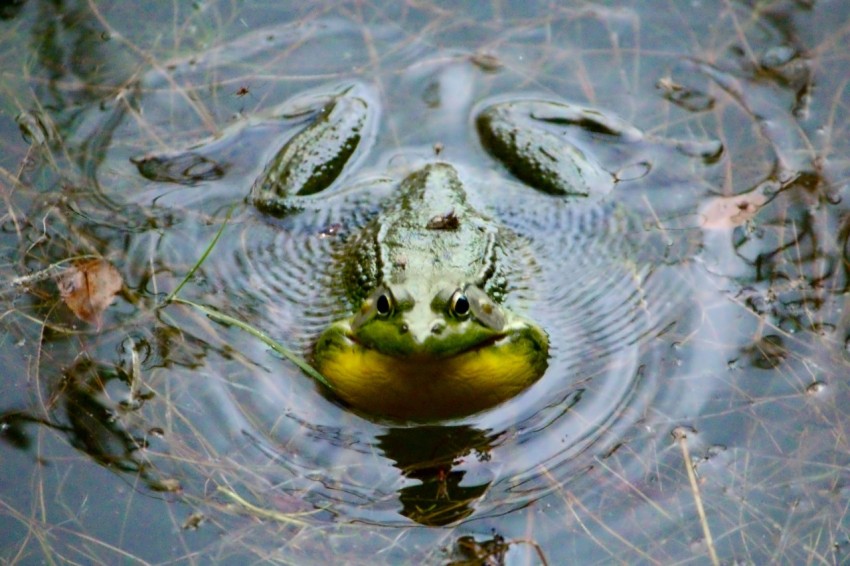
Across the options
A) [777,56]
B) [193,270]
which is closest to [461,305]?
[193,270]

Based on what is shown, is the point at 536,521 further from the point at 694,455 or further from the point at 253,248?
the point at 253,248

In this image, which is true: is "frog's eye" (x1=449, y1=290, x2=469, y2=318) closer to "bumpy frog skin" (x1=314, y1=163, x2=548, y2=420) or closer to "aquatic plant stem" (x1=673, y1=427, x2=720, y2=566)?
"bumpy frog skin" (x1=314, y1=163, x2=548, y2=420)

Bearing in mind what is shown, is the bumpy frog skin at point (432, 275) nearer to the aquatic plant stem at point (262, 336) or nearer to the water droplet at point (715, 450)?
the aquatic plant stem at point (262, 336)

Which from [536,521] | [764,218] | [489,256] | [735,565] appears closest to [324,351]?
[489,256]

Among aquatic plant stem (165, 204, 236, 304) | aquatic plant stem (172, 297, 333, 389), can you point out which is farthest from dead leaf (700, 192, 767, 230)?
aquatic plant stem (165, 204, 236, 304)

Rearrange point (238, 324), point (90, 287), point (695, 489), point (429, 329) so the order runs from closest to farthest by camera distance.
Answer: point (429, 329), point (695, 489), point (238, 324), point (90, 287)

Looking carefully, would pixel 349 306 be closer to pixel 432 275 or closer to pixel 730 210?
pixel 432 275

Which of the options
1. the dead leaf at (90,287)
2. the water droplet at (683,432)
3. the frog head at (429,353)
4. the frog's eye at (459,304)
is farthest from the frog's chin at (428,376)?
the dead leaf at (90,287)
